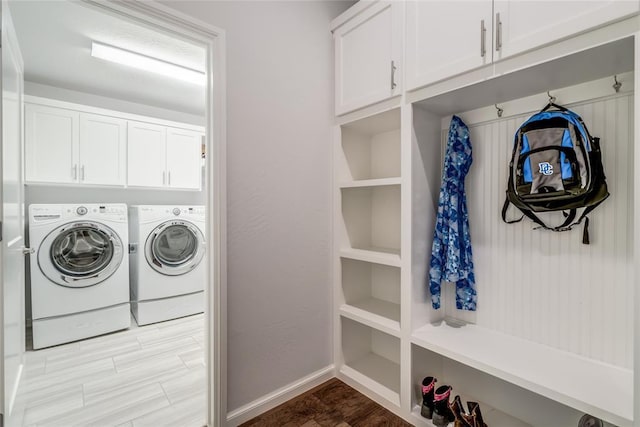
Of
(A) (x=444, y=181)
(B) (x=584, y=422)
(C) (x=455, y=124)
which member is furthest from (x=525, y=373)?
(C) (x=455, y=124)

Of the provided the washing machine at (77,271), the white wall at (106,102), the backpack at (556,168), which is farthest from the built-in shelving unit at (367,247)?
the white wall at (106,102)

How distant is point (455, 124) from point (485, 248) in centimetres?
72

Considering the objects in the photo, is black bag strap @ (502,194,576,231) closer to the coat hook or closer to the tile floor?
the coat hook

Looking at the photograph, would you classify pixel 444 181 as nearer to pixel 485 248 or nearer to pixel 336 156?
pixel 485 248

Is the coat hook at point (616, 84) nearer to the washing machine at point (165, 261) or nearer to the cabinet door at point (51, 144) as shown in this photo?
the washing machine at point (165, 261)

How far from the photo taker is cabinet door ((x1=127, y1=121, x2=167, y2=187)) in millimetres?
3197

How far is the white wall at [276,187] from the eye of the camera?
1.60 meters

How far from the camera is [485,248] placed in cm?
168

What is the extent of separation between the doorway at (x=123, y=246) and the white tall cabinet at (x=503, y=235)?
857 mm

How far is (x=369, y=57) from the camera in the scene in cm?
176

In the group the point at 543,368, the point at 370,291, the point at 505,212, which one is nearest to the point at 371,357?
the point at 370,291

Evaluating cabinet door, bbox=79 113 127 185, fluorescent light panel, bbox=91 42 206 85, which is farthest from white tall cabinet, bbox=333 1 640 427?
cabinet door, bbox=79 113 127 185

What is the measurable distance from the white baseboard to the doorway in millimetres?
125

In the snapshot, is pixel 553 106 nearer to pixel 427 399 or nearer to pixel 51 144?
pixel 427 399
